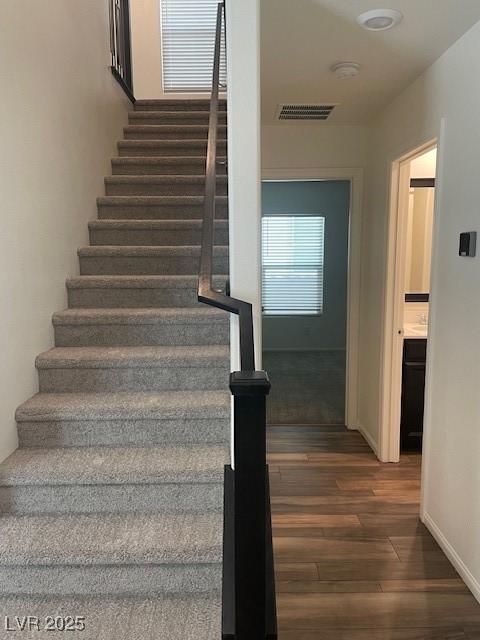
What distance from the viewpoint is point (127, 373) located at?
91.9 inches

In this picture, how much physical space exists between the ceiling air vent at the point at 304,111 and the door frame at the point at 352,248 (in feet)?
1.30

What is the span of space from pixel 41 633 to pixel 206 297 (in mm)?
1279

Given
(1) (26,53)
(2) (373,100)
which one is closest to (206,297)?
(1) (26,53)

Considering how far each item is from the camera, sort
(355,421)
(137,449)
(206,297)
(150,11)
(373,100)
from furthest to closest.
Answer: (150,11) < (355,421) < (373,100) < (137,449) < (206,297)

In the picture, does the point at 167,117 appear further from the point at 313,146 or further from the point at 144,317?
the point at 144,317

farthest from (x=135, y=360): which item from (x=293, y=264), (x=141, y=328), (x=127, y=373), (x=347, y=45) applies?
(x=293, y=264)

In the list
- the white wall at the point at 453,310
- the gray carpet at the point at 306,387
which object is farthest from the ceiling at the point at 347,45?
the gray carpet at the point at 306,387

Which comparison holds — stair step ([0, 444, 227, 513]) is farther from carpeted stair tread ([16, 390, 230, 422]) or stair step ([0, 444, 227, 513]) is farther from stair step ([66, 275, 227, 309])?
stair step ([66, 275, 227, 309])

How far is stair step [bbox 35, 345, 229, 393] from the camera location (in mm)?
2318

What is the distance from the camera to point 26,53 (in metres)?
2.18

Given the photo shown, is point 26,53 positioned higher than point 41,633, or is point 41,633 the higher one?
point 26,53

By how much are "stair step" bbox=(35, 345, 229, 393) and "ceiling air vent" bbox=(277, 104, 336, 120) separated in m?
1.97

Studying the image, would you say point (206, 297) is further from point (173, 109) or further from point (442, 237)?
point (173, 109)

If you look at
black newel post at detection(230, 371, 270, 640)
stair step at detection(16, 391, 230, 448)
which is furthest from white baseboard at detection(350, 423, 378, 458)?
black newel post at detection(230, 371, 270, 640)
